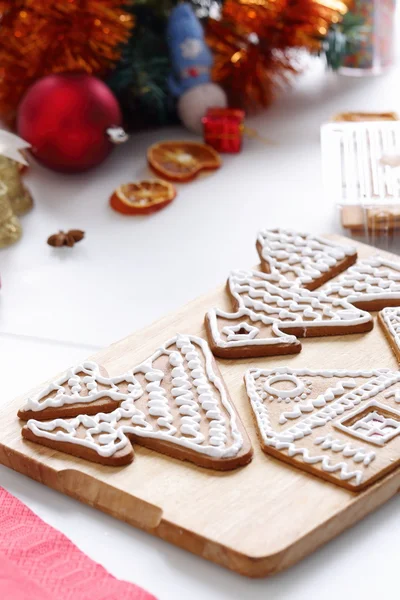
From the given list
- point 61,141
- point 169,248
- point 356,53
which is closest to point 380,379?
point 169,248

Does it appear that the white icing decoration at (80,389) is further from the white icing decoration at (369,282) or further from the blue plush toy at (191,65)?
the blue plush toy at (191,65)

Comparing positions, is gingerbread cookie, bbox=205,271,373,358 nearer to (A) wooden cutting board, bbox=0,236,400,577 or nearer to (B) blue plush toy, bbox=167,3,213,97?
(A) wooden cutting board, bbox=0,236,400,577

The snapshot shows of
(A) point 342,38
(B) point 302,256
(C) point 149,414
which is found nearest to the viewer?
(C) point 149,414

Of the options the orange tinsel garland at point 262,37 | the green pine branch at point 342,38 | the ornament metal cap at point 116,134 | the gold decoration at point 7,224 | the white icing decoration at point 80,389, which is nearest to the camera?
the white icing decoration at point 80,389

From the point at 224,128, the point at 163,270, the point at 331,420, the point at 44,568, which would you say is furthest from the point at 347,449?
the point at 224,128

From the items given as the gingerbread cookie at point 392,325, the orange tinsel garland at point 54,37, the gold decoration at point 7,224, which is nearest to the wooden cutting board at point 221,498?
the gingerbread cookie at point 392,325

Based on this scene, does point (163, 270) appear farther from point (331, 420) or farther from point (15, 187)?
point (331, 420)
